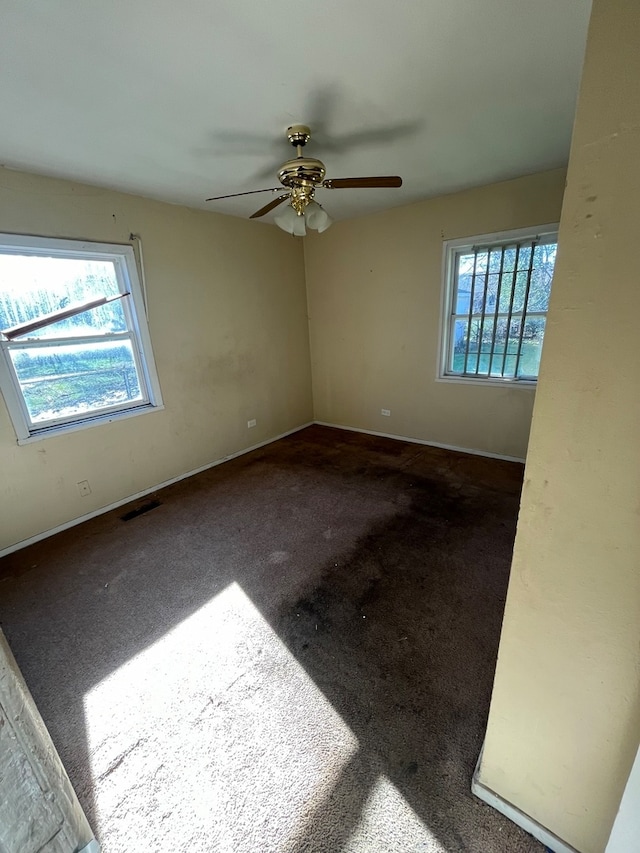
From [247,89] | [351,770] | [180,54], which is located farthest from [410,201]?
[351,770]

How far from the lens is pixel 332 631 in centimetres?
169

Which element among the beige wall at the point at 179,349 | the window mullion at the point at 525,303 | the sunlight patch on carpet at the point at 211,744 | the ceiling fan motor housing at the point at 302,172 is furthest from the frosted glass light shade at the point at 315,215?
the sunlight patch on carpet at the point at 211,744

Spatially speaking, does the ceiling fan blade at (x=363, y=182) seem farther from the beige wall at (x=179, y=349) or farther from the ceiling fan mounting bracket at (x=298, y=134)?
the beige wall at (x=179, y=349)

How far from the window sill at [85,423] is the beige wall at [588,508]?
3.02 m

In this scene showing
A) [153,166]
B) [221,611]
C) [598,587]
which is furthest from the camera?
[153,166]

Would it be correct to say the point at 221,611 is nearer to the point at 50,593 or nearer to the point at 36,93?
the point at 50,593

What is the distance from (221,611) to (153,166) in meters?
2.87

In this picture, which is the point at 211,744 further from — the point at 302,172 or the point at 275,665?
the point at 302,172

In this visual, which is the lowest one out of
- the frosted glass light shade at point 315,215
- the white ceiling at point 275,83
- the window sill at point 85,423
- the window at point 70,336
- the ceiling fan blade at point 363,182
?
the window sill at point 85,423

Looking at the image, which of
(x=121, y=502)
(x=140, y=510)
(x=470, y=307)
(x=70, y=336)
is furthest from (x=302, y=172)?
(x=121, y=502)

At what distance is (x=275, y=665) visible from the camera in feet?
5.04

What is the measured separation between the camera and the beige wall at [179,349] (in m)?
2.41

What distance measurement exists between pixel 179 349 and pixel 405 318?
2393 millimetres

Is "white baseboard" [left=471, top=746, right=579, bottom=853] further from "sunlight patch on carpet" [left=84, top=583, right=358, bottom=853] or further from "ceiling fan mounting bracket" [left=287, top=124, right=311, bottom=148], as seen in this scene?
"ceiling fan mounting bracket" [left=287, top=124, right=311, bottom=148]
